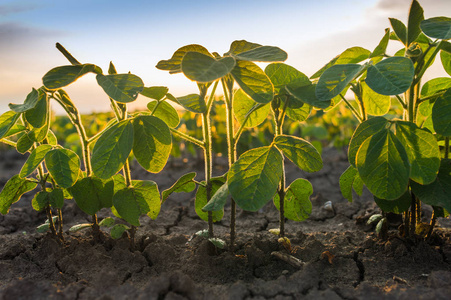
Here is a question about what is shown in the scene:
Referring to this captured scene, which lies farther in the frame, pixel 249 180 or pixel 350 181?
pixel 350 181

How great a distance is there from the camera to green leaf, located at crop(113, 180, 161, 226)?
201cm

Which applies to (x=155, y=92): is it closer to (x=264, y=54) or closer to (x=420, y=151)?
(x=264, y=54)

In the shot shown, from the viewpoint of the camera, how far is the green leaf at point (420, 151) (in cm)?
175

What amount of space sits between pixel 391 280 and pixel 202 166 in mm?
3739

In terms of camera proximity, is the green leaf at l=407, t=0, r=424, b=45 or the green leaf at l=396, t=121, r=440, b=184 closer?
the green leaf at l=396, t=121, r=440, b=184

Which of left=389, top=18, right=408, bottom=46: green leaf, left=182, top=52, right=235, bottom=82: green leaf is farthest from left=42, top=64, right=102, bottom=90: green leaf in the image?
left=389, top=18, right=408, bottom=46: green leaf

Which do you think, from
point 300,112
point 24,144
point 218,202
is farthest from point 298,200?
point 24,144

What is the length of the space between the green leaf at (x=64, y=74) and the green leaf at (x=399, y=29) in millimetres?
1356

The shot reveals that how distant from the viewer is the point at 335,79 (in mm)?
1673

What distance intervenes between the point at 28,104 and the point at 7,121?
0.24 m

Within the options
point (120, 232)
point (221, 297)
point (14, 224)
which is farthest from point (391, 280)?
point (14, 224)

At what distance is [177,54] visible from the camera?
5.90 ft

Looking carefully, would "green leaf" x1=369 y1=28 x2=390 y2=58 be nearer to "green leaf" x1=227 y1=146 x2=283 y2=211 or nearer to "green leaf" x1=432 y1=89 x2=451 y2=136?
"green leaf" x1=432 y1=89 x2=451 y2=136

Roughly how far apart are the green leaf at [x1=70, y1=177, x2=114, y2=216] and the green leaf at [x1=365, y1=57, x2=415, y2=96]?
135 cm
